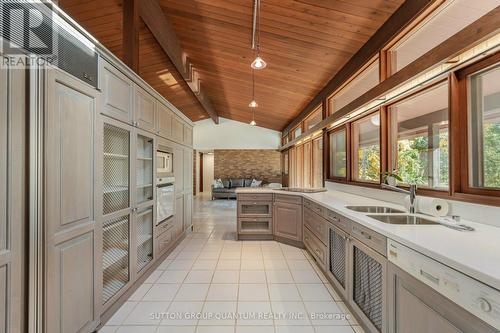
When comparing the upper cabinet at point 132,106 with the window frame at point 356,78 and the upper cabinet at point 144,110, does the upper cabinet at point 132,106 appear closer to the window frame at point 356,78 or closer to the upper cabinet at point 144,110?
the upper cabinet at point 144,110

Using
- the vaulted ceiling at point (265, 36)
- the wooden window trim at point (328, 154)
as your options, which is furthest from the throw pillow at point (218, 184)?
the wooden window trim at point (328, 154)

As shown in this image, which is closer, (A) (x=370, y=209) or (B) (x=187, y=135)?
(A) (x=370, y=209)

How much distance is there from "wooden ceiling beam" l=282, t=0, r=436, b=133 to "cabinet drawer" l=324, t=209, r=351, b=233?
1.87m

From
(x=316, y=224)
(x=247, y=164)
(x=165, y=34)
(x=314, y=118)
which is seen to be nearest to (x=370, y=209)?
(x=316, y=224)

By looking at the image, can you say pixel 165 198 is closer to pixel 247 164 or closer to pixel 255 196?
pixel 255 196

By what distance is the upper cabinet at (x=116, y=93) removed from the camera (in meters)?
1.86

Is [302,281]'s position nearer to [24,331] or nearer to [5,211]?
[24,331]

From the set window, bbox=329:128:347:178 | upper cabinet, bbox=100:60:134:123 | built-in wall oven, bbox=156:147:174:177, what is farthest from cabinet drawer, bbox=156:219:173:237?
window, bbox=329:128:347:178

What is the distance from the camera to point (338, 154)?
13.6 ft

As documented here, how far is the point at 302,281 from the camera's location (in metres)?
2.63

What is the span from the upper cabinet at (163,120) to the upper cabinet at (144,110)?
125mm

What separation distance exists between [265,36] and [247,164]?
784 centimetres

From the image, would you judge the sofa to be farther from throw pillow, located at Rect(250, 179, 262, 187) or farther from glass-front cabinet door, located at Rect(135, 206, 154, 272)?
glass-front cabinet door, located at Rect(135, 206, 154, 272)

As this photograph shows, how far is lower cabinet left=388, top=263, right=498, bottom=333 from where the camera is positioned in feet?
3.07
